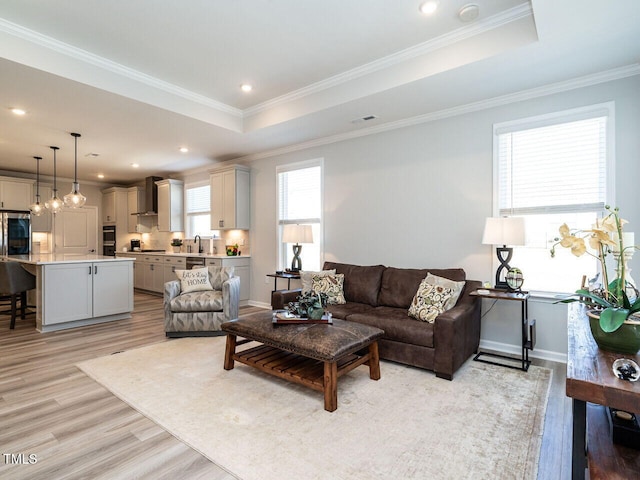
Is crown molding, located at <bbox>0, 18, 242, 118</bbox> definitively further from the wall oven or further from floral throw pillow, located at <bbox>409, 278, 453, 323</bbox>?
the wall oven

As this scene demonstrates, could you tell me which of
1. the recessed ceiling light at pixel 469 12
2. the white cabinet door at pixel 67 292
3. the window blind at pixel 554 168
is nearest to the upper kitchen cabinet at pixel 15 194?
the white cabinet door at pixel 67 292

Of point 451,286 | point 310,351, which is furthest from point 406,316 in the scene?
point 310,351

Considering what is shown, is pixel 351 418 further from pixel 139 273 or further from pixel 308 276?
pixel 139 273

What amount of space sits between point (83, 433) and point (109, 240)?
26.9 ft

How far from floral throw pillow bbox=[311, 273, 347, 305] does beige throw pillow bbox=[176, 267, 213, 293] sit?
1.50m

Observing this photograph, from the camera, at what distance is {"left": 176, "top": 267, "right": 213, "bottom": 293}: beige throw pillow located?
4523mm

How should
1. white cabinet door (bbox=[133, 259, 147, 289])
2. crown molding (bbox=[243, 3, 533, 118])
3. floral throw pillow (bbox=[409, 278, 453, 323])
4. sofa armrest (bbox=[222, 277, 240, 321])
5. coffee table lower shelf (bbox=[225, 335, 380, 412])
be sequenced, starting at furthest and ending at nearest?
white cabinet door (bbox=[133, 259, 147, 289]), sofa armrest (bbox=[222, 277, 240, 321]), floral throw pillow (bbox=[409, 278, 453, 323]), crown molding (bbox=[243, 3, 533, 118]), coffee table lower shelf (bbox=[225, 335, 380, 412])

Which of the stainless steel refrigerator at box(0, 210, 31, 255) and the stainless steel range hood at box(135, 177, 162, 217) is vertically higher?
the stainless steel range hood at box(135, 177, 162, 217)

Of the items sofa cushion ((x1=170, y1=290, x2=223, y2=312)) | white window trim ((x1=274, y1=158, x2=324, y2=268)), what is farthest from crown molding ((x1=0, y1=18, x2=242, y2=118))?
sofa cushion ((x1=170, y1=290, x2=223, y2=312))

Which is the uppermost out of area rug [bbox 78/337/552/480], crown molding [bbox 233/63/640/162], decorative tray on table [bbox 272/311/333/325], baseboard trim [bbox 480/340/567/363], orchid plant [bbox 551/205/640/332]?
crown molding [bbox 233/63/640/162]

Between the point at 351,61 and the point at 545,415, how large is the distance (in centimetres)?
354

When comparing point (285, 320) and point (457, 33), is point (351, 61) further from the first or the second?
point (285, 320)

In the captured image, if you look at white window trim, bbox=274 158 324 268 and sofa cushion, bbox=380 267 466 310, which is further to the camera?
white window trim, bbox=274 158 324 268

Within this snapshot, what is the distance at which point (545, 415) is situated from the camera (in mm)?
2422
